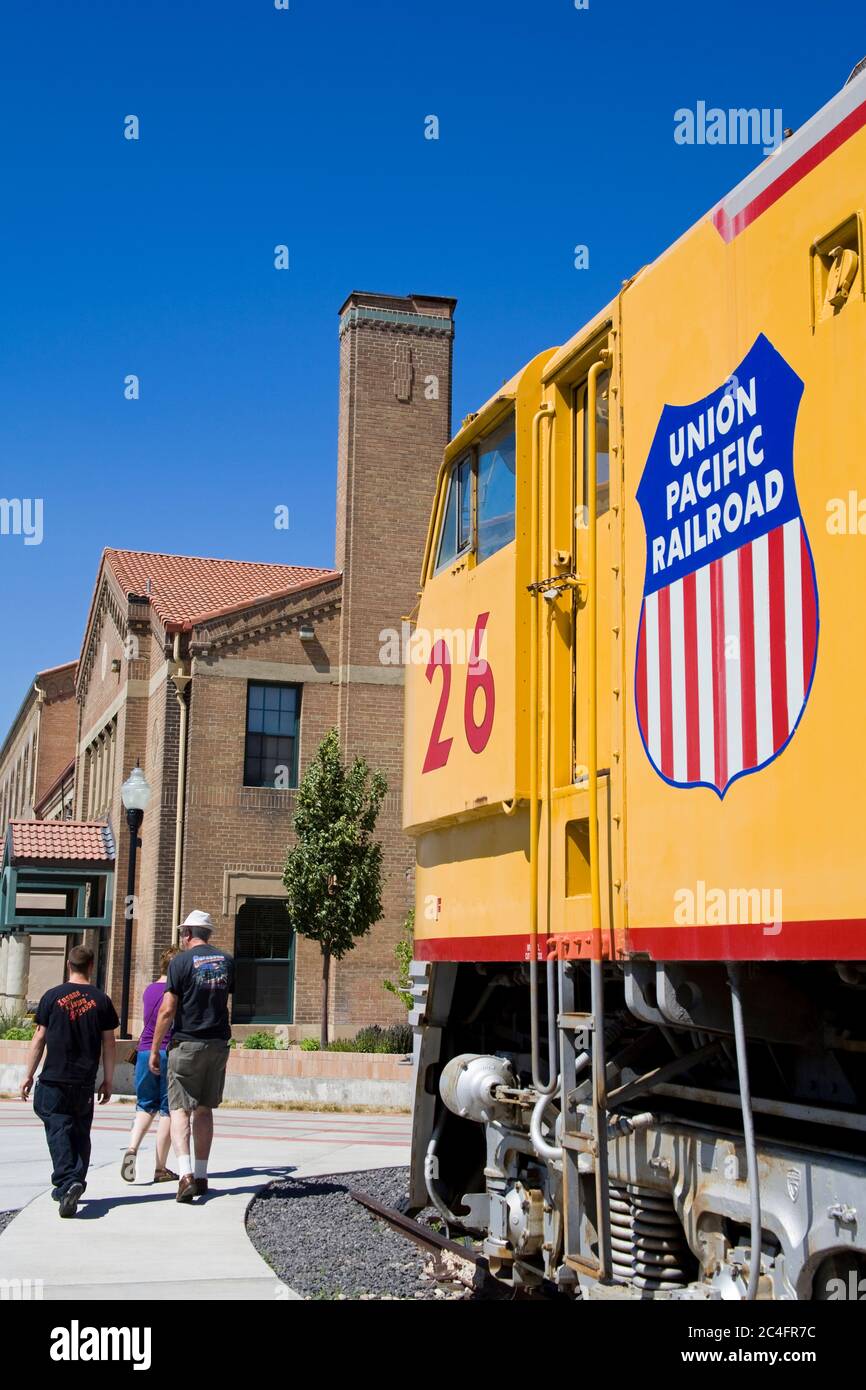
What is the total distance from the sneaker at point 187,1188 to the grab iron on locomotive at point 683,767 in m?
2.59

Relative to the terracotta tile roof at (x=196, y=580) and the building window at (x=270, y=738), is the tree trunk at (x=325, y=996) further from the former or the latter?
the terracotta tile roof at (x=196, y=580)

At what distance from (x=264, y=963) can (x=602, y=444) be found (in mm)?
21025

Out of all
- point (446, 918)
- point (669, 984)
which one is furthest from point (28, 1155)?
point (669, 984)

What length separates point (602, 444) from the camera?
6.27 meters

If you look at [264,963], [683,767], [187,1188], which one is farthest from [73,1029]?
[264,963]

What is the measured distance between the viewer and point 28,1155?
12164 mm

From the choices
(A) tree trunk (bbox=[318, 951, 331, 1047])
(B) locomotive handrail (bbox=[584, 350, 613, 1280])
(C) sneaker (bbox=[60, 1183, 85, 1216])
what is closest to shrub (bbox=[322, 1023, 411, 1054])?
(A) tree trunk (bbox=[318, 951, 331, 1047])

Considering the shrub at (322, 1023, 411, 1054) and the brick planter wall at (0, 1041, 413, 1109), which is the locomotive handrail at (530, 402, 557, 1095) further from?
the shrub at (322, 1023, 411, 1054)

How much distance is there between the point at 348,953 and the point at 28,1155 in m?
13.8

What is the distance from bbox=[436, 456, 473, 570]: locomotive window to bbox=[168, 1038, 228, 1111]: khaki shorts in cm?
371

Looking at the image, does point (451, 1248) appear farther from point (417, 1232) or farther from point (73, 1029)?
point (73, 1029)

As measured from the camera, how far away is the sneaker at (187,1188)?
9.23 m
